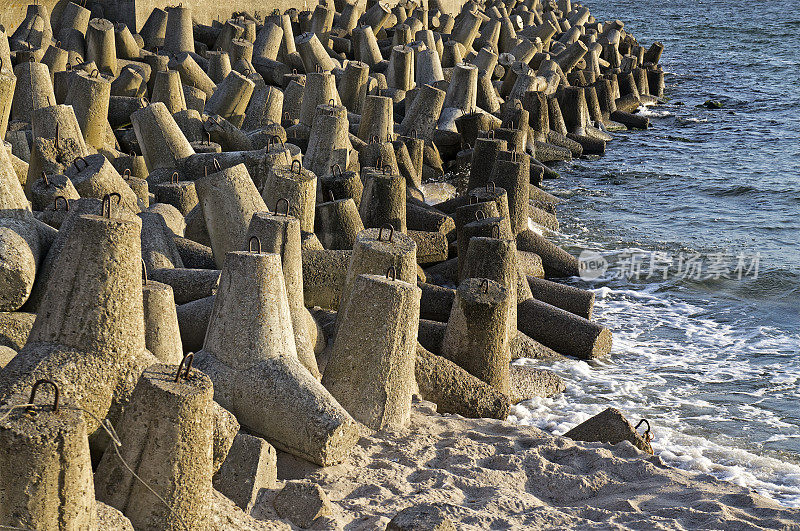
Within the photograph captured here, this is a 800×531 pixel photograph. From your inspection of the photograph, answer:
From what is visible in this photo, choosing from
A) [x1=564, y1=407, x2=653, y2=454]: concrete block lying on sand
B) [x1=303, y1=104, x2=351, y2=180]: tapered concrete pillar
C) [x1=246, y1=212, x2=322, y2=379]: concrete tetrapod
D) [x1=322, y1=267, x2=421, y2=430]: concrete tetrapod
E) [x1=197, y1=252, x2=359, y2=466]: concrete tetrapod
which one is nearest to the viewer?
[x1=197, y1=252, x2=359, y2=466]: concrete tetrapod

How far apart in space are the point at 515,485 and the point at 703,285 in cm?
593

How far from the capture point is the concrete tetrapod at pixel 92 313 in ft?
11.8

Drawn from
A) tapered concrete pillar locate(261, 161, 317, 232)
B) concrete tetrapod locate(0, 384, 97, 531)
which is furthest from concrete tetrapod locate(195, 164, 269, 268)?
concrete tetrapod locate(0, 384, 97, 531)

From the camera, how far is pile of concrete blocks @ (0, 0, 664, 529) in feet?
10.8

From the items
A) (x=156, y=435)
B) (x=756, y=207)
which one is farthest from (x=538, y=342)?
(x=756, y=207)

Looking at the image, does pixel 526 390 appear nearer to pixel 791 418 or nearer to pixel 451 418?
pixel 451 418

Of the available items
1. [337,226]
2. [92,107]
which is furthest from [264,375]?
[92,107]

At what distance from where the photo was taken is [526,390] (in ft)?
20.7

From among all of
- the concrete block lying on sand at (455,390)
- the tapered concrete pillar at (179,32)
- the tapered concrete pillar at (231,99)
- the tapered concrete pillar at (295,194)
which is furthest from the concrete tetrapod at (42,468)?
the tapered concrete pillar at (179,32)

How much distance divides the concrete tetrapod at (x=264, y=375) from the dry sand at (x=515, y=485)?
141 mm

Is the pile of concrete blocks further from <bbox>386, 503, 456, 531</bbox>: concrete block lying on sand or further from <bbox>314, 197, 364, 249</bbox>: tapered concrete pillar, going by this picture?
<bbox>386, 503, 456, 531</bbox>: concrete block lying on sand

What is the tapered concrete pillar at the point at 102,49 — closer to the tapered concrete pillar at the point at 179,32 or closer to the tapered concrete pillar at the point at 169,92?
the tapered concrete pillar at the point at 179,32

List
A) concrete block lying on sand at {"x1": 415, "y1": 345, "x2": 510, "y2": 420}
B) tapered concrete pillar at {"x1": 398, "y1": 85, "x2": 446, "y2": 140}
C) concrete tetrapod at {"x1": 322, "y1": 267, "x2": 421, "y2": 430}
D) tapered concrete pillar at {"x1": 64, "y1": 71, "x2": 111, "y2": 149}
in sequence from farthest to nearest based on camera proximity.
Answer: tapered concrete pillar at {"x1": 398, "y1": 85, "x2": 446, "y2": 140}, tapered concrete pillar at {"x1": 64, "y1": 71, "x2": 111, "y2": 149}, concrete block lying on sand at {"x1": 415, "y1": 345, "x2": 510, "y2": 420}, concrete tetrapod at {"x1": 322, "y1": 267, "x2": 421, "y2": 430}

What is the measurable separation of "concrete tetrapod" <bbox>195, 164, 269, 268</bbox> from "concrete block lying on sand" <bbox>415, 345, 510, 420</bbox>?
5.02ft
